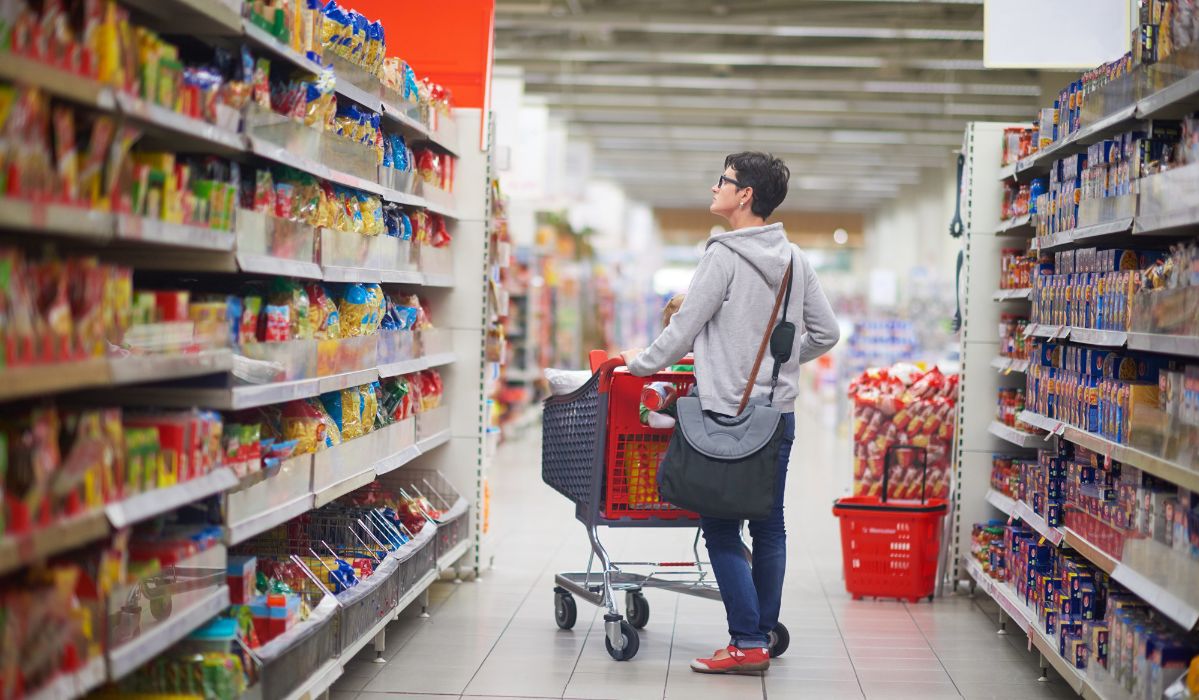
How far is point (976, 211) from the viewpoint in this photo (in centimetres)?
591

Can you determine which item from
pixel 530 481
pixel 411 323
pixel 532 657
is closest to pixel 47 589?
pixel 532 657

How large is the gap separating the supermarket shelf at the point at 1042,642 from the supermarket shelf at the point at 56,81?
2857mm

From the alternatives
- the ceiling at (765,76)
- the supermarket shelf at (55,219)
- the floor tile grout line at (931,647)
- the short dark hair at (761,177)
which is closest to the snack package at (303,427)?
the supermarket shelf at (55,219)

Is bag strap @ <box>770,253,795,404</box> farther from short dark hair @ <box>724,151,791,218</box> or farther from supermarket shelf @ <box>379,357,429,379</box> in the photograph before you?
supermarket shelf @ <box>379,357,429,379</box>

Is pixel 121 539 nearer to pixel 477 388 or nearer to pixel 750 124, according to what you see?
pixel 477 388

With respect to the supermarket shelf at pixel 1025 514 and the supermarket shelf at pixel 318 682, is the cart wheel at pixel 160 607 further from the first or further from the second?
the supermarket shelf at pixel 1025 514

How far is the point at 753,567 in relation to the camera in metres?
4.55

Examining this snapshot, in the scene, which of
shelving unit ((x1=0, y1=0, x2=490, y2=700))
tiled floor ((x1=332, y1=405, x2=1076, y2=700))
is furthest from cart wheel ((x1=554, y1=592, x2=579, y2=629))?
shelving unit ((x1=0, y1=0, x2=490, y2=700))

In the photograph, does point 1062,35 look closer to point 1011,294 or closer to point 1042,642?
point 1011,294

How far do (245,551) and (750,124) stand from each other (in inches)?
753

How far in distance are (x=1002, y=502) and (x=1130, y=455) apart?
78.9 inches

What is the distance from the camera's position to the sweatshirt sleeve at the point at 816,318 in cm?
457

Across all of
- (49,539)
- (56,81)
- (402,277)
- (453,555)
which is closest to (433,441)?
(453,555)

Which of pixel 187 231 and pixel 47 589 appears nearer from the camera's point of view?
pixel 47 589
